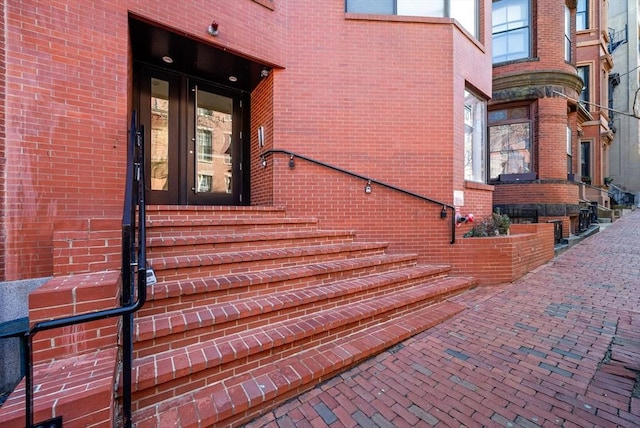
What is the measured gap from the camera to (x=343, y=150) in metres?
5.09

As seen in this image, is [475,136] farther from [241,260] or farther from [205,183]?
[241,260]

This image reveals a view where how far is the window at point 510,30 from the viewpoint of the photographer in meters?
9.55

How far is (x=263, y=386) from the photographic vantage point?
2.17 metres

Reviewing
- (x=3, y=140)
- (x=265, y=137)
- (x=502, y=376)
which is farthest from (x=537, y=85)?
(x=3, y=140)

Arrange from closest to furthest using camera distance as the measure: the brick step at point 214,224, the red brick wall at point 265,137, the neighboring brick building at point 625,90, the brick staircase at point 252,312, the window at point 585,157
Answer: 1. the brick staircase at point 252,312
2. the brick step at point 214,224
3. the red brick wall at point 265,137
4. the window at point 585,157
5. the neighboring brick building at point 625,90

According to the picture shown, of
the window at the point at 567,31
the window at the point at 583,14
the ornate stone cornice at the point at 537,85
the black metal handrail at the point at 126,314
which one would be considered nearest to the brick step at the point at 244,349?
the black metal handrail at the point at 126,314

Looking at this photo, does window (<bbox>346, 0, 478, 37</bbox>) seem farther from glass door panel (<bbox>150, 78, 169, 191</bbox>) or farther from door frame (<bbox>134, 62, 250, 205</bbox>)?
glass door panel (<bbox>150, 78, 169, 191</bbox>)

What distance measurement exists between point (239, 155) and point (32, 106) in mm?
3003

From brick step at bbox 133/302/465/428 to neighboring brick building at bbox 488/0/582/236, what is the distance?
8511 mm

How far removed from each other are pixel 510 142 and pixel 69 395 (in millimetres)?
11540

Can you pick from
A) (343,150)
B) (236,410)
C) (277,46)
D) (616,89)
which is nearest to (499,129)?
(343,150)

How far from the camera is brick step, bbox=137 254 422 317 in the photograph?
95.6 inches

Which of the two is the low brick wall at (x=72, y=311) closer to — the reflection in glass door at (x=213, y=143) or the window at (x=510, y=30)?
the reflection in glass door at (x=213, y=143)

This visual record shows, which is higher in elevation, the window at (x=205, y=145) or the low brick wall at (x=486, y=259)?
the window at (x=205, y=145)
